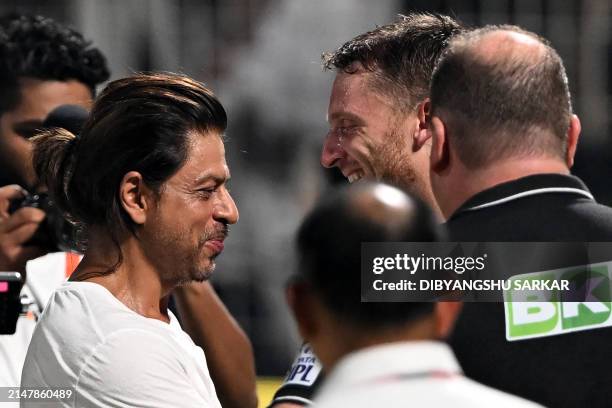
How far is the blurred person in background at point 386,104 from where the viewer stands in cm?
277

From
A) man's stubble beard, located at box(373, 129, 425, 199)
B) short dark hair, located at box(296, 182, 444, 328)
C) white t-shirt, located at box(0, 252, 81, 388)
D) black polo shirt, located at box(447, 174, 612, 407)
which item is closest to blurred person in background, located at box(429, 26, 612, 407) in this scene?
black polo shirt, located at box(447, 174, 612, 407)

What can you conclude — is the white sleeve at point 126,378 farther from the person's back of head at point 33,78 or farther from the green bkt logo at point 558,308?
the person's back of head at point 33,78

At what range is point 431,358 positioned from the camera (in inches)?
52.1

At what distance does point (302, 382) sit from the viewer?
2303 mm

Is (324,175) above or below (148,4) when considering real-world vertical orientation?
below

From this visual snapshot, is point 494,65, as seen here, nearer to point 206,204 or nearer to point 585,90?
point 206,204

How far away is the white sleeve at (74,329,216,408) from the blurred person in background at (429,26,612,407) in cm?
62

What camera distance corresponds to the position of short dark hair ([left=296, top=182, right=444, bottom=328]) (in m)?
1.41

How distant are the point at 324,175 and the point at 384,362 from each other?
6.40 m

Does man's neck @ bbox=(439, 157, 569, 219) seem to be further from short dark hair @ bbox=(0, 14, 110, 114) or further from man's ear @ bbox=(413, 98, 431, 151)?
short dark hair @ bbox=(0, 14, 110, 114)

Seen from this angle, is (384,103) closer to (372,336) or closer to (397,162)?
(397,162)

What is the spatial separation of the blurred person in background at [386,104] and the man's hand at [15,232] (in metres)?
1.05

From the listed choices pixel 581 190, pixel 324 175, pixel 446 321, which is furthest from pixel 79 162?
pixel 324 175

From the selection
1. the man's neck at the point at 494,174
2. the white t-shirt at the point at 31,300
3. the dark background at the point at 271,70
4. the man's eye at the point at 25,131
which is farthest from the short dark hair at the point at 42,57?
the dark background at the point at 271,70
